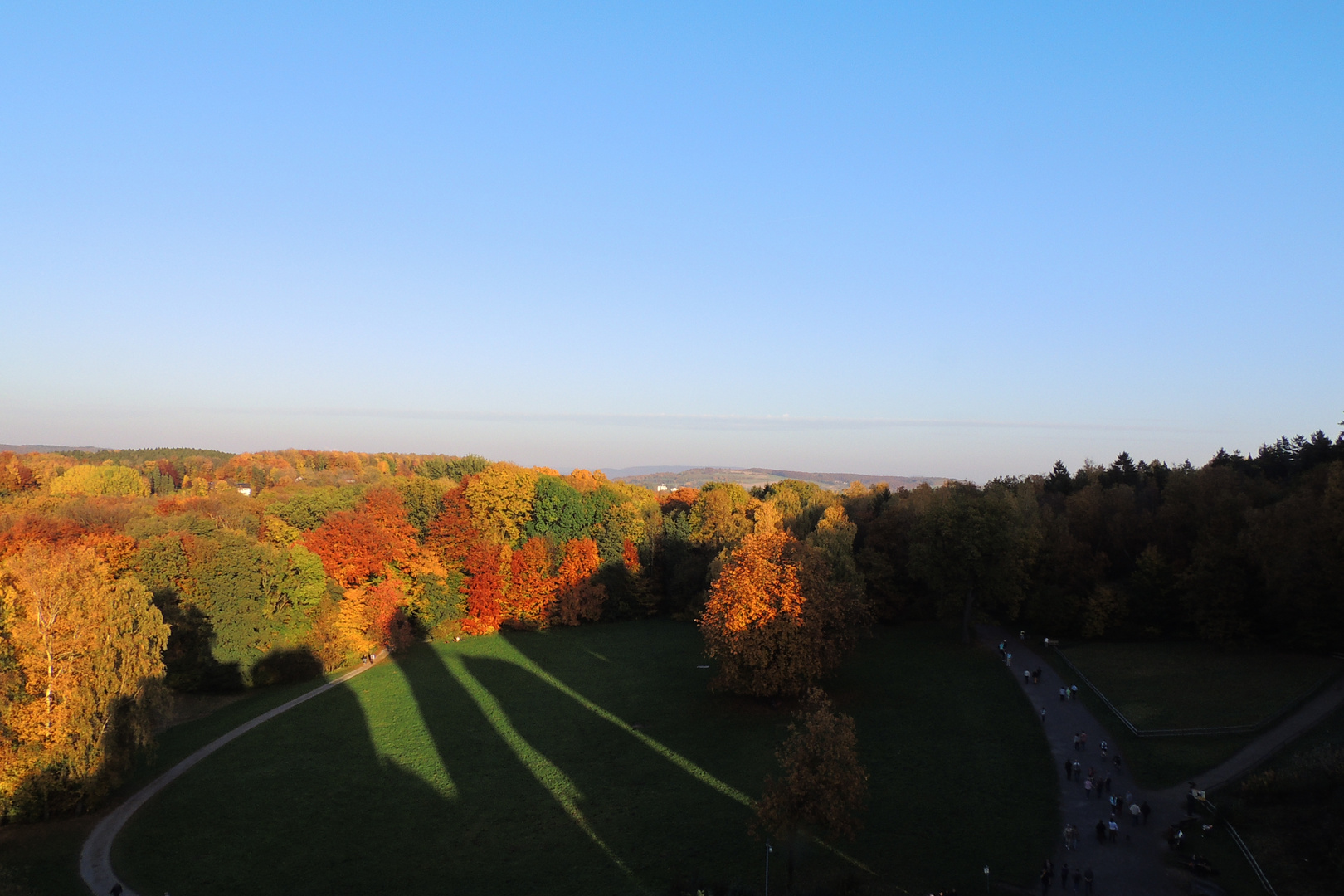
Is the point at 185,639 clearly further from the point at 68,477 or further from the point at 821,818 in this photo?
the point at 68,477

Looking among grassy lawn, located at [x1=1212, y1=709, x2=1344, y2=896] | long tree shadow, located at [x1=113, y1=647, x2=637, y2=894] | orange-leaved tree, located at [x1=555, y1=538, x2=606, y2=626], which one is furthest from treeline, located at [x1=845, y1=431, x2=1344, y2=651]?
long tree shadow, located at [x1=113, y1=647, x2=637, y2=894]

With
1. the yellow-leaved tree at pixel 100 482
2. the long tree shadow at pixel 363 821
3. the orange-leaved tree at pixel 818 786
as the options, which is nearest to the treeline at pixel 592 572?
the long tree shadow at pixel 363 821

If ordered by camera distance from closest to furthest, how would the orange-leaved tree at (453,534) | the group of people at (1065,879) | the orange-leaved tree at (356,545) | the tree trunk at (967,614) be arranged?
the group of people at (1065,879) < the tree trunk at (967,614) < the orange-leaved tree at (356,545) < the orange-leaved tree at (453,534)

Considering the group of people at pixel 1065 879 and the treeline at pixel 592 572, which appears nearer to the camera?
the group of people at pixel 1065 879

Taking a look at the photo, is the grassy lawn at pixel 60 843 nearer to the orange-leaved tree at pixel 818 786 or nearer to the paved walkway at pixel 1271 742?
the orange-leaved tree at pixel 818 786

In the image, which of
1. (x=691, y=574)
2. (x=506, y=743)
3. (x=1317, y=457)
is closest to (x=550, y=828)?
(x=506, y=743)

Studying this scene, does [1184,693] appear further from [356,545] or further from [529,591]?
[356,545]

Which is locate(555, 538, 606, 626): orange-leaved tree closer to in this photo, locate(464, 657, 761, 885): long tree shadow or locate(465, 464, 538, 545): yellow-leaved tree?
locate(465, 464, 538, 545): yellow-leaved tree
